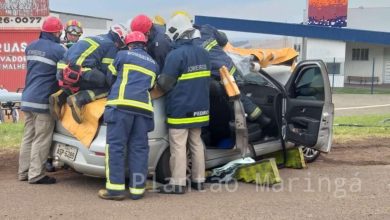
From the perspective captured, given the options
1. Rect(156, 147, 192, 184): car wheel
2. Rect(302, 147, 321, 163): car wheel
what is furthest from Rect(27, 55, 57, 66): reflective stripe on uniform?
Rect(302, 147, 321, 163): car wheel

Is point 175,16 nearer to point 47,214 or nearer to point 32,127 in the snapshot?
point 32,127

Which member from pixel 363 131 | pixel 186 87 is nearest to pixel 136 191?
pixel 186 87

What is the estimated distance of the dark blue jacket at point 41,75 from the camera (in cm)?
654

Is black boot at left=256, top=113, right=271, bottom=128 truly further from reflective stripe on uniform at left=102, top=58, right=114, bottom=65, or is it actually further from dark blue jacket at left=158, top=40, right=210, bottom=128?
reflective stripe on uniform at left=102, top=58, right=114, bottom=65

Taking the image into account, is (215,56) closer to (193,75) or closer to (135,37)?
(193,75)

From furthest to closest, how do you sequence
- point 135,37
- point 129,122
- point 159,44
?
1. point 159,44
2. point 135,37
3. point 129,122

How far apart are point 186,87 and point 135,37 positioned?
2.64 feet

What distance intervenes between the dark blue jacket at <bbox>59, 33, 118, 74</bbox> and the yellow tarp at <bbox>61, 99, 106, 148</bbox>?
0.43 m

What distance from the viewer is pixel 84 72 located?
6156mm

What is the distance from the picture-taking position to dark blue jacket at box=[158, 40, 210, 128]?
618 cm

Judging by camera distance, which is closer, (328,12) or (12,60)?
(12,60)

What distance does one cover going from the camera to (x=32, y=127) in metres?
6.80

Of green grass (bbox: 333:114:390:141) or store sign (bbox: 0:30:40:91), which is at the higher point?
green grass (bbox: 333:114:390:141)

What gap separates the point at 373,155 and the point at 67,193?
16.5 ft
